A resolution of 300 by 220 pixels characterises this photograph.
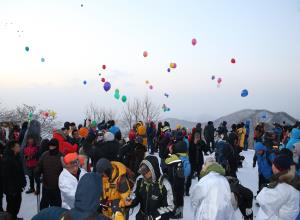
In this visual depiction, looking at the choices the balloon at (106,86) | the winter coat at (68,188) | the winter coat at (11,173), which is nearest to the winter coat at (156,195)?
the winter coat at (68,188)

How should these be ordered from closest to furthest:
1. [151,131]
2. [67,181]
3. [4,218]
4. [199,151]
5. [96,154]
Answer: [4,218] < [67,181] < [96,154] < [199,151] < [151,131]

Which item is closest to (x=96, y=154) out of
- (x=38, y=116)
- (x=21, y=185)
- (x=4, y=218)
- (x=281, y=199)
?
(x=21, y=185)

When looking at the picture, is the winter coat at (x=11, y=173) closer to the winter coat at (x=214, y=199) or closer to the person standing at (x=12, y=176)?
the person standing at (x=12, y=176)

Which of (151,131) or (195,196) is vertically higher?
(195,196)

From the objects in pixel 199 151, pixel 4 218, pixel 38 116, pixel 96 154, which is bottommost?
pixel 38 116

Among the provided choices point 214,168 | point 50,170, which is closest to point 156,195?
point 214,168

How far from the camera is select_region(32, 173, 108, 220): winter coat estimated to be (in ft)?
9.30

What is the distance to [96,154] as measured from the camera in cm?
711

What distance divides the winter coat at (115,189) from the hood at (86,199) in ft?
6.87

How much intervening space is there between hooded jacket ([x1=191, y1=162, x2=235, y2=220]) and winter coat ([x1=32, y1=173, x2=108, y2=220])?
6.39 ft

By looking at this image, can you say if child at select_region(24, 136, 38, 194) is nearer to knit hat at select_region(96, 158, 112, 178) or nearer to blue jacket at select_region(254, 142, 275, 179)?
knit hat at select_region(96, 158, 112, 178)

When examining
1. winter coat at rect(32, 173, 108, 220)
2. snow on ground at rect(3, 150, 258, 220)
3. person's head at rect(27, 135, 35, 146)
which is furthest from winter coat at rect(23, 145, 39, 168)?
winter coat at rect(32, 173, 108, 220)

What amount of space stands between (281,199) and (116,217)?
2010mm

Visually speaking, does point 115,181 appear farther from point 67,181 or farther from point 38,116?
point 38,116
